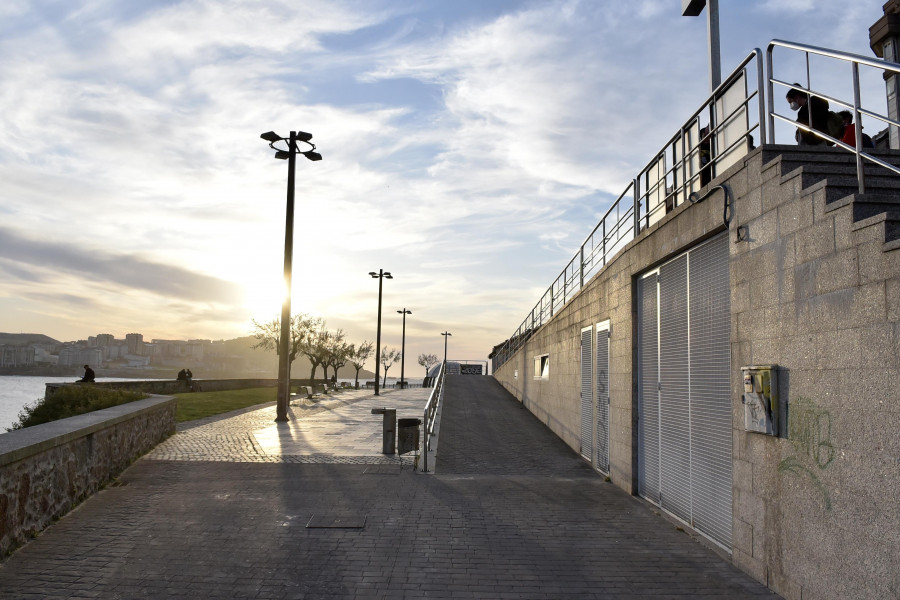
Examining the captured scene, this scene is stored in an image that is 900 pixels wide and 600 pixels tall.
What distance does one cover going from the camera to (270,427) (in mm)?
17438

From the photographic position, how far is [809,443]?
5.25 metres

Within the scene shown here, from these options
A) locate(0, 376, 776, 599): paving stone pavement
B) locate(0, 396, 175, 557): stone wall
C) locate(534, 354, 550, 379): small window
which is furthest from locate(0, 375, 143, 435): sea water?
locate(534, 354, 550, 379): small window

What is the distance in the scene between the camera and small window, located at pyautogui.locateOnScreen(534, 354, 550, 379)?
18531 mm

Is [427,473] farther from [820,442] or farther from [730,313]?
[820,442]

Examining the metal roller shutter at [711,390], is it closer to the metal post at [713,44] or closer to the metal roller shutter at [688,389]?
the metal roller shutter at [688,389]

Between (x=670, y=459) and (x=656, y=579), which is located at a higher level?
(x=670, y=459)

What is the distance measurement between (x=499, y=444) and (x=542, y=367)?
4785 millimetres

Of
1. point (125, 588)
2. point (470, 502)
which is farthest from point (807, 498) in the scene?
point (125, 588)

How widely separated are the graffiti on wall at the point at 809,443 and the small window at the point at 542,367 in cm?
1282

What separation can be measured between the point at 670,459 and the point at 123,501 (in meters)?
7.14

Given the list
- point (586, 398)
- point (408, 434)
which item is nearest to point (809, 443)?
point (586, 398)

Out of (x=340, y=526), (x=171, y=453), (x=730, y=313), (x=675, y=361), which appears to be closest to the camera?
(x=730, y=313)

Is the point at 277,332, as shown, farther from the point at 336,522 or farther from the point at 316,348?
the point at 336,522

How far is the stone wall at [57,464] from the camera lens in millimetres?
6758
